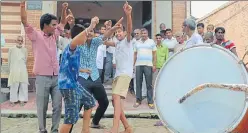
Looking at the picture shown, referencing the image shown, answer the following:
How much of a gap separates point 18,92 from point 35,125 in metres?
3.03

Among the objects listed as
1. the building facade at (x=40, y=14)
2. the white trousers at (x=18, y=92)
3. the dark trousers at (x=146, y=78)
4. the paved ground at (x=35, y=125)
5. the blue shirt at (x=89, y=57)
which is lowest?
the paved ground at (x=35, y=125)

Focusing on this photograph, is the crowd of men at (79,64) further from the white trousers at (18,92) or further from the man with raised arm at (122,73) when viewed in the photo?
the white trousers at (18,92)

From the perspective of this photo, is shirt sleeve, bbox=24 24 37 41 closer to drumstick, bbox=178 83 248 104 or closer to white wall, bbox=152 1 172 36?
drumstick, bbox=178 83 248 104

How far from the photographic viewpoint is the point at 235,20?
14.2 meters

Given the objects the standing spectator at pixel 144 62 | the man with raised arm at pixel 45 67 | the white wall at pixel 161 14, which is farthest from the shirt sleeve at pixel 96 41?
the white wall at pixel 161 14

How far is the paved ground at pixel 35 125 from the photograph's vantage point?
576cm

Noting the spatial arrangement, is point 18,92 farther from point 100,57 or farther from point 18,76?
point 100,57

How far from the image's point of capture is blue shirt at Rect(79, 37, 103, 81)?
5.00 meters

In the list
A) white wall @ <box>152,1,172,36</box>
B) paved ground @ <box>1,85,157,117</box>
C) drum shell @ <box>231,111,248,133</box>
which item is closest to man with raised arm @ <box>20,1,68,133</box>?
paved ground @ <box>1,85,157,117</box>

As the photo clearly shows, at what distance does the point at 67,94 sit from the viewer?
167 inches

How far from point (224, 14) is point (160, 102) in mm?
11882

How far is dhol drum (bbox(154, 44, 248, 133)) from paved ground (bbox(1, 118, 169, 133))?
155 cm

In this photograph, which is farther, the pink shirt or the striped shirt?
the striped shirt

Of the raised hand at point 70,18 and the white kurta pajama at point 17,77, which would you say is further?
the white kurta pajama at point 17,77
